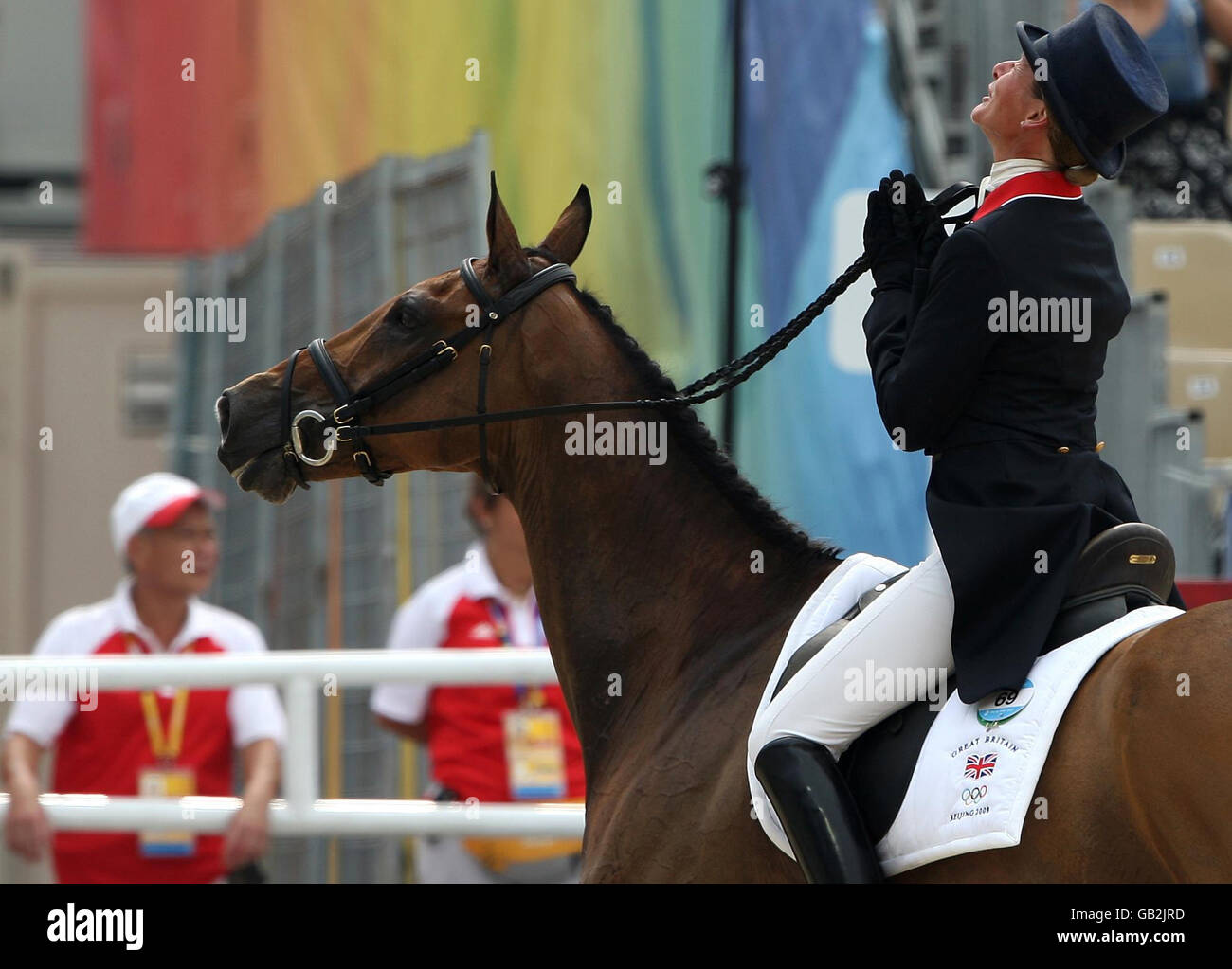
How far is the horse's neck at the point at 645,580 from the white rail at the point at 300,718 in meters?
1.49

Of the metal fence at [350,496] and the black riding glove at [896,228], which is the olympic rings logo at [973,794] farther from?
the metal fence at [350,496]

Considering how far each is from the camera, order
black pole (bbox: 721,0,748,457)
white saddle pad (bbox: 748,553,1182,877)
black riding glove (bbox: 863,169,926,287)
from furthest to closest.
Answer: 1. black pole (bbox: 721,0,748,457)
2. black riding glove (bbox: 863,169,926,287)
3. white saddle pad (bbox: 748,553,1182,877)

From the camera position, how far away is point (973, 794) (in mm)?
2674

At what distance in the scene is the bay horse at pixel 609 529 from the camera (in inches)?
124

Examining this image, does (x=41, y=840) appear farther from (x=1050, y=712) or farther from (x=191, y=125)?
(x=191, y=125)

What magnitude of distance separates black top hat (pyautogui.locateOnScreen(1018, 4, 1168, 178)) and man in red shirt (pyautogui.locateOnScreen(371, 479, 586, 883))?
8.24 feet

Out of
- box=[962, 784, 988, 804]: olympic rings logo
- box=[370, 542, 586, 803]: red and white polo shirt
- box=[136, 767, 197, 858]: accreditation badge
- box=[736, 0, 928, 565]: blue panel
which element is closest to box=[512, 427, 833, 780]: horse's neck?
→ box=[962, 784, 988, 804]: olympic rings logo

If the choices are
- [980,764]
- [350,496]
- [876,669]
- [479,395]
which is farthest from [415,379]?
[350,496]

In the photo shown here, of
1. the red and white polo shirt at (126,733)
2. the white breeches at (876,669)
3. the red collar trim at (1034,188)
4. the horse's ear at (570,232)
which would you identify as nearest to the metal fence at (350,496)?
the red and white polo shirt at (126,733)

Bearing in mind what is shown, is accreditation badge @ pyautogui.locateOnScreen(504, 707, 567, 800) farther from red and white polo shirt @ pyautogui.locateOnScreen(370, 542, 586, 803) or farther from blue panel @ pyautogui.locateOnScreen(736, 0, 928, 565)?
blue panel @ pyautogui.locateOnScreen(736, 0, 928, 565)

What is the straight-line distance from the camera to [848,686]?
2896 mm

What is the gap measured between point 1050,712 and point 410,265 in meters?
5.01

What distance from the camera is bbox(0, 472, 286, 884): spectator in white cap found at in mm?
4910

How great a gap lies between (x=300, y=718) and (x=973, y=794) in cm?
274
